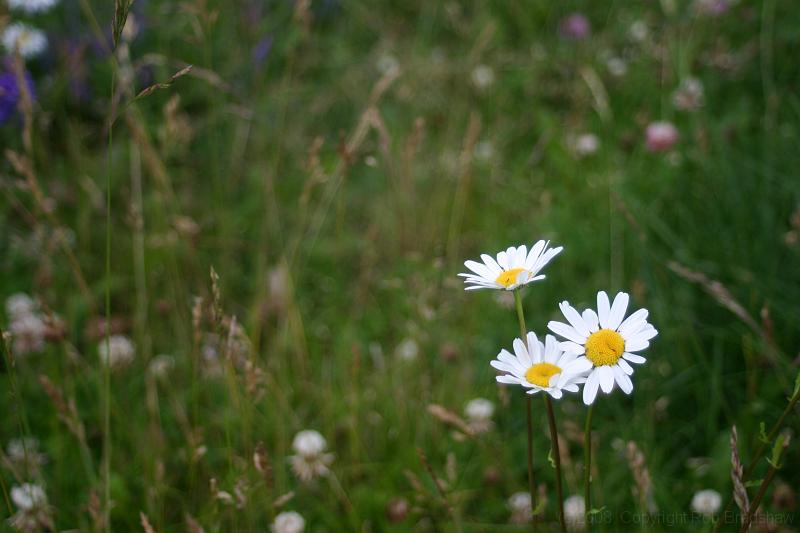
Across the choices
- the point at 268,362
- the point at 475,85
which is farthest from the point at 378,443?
the point at 475,85

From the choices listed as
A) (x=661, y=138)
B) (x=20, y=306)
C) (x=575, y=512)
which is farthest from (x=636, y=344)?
(x=20, y=306)

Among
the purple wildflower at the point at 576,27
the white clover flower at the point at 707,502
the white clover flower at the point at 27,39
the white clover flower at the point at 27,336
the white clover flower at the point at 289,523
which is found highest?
the purple wildflower at the point at 576,27

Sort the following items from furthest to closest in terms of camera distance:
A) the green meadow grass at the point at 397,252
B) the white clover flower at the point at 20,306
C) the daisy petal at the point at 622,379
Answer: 1. the white clover flower at the point at 20,306
2. the green meadow grass at the point at 397,252
3. the daisy petal at the point at 622,379

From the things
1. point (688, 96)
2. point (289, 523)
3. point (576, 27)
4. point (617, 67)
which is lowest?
point (289, 523)

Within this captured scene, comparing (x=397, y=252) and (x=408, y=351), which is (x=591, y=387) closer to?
(x=408, y=351)

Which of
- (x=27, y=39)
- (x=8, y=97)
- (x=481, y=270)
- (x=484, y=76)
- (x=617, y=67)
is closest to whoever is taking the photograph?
(x=481, y=270)

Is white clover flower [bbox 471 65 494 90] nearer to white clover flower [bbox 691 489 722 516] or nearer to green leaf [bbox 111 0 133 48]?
white clover flower [bbox 691 489 722 516]

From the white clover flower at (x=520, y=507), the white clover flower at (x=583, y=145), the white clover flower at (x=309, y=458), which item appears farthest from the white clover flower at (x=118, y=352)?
the white clover flower at (x=583, y=145)

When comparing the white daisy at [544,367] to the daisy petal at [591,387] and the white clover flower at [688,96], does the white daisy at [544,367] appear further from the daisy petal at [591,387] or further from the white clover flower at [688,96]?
the white clover flower at [688,96]
